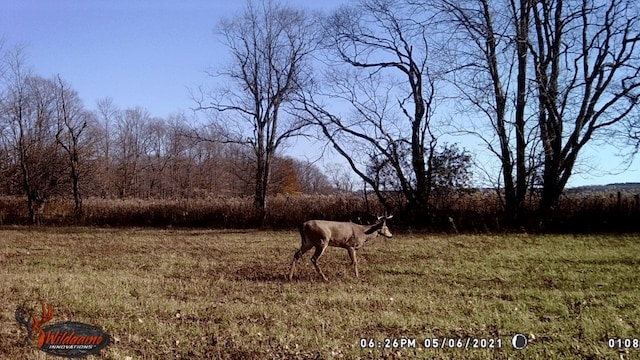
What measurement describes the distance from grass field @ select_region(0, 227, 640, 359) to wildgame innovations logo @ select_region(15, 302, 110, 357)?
0.14 metres

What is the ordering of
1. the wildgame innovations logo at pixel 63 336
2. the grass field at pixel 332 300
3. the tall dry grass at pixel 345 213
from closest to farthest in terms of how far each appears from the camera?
the wildgame innovations logo at pixel 63 336 < the grass field at pixel 332 300 < the tall dry grass at pixel 345 213

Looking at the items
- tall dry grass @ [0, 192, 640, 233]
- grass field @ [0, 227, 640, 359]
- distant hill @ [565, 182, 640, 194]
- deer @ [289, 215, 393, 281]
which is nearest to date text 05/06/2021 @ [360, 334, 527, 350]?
grass field @ [0, 227, 640, 359]

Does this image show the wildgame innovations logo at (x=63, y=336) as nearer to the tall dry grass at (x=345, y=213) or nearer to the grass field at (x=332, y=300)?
the grass field at (x=332, y=300)

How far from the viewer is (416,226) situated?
21203 mm

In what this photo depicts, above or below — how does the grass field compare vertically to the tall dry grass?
below

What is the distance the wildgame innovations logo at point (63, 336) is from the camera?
16.5ft

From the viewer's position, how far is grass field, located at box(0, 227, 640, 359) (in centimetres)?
521

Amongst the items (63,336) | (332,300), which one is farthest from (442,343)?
(63,336)

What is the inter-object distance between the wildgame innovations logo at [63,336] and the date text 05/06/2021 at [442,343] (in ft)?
9.49

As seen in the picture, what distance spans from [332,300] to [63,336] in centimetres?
367

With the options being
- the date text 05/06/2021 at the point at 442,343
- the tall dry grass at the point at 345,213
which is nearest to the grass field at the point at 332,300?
the date text 05/06/2021 at the point at 442,343

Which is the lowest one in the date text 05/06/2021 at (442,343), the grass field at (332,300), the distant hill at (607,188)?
the date text 05/06/2021 at (442,343)

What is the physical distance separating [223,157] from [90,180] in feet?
71.7

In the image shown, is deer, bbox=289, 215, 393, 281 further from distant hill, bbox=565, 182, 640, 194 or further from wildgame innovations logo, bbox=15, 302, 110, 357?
distant hill, bbox=565, 182, 640, 194
